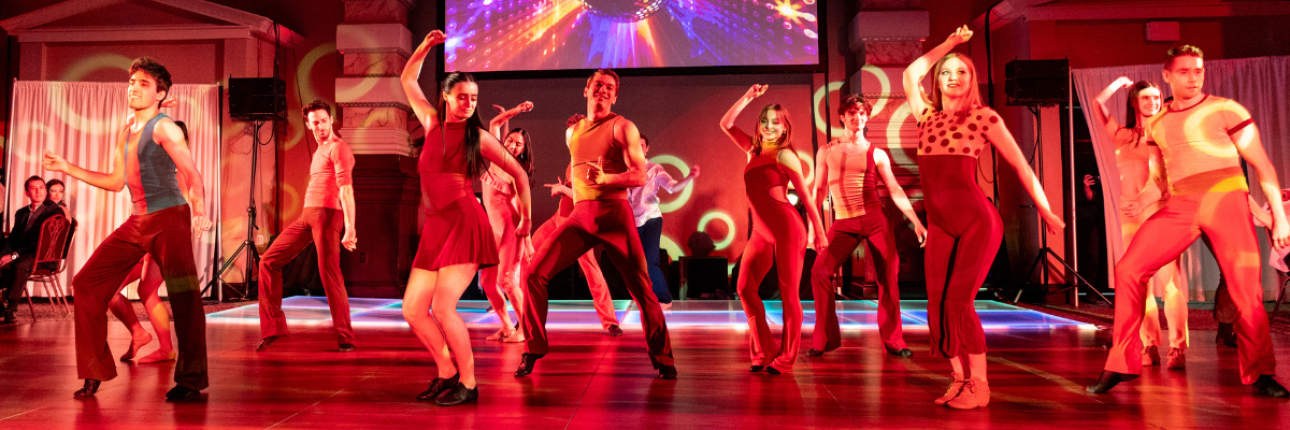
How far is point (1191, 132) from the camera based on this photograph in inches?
125

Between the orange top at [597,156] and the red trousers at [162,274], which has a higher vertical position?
the orange top at [597,156]

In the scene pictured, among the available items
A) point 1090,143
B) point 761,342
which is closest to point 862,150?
point 761,342

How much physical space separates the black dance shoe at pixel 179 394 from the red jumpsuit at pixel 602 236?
1.32 meters

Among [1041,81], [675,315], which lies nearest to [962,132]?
[675,315]

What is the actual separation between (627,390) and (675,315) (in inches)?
125

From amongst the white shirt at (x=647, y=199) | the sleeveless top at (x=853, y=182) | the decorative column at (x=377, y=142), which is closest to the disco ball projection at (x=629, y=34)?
the decorative column at (x=377, y=142)

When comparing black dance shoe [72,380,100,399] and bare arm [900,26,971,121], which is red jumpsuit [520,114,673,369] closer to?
bare arm [900,26,971,121]

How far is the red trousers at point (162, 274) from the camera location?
2977 millimetres

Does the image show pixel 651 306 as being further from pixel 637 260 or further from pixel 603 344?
pixel 603 344

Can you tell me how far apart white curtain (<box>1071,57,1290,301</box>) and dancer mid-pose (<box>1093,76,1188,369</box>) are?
416 centimetres

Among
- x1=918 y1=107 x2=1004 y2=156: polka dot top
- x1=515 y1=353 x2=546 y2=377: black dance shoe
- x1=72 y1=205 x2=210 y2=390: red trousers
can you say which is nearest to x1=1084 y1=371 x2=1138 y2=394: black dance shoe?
x1=918 y1=107 x2=1004 y2=156: polka dot top

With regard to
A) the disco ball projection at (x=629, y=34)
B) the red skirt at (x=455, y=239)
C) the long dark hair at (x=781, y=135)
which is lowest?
the red skirt at (x=455, y=239)

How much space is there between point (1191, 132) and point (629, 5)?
6.39 meters

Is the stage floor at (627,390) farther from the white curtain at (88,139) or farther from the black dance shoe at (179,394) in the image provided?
the white curtain at (88,139)
